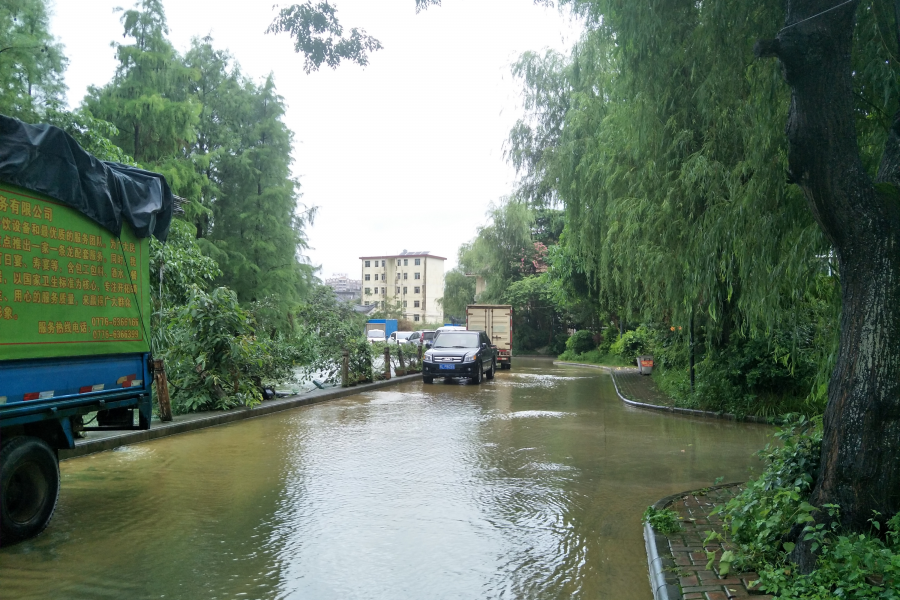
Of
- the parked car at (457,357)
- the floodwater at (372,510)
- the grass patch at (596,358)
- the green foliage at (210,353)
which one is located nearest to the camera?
the floodwater at (372,510)

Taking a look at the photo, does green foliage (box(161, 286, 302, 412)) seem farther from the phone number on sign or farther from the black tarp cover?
the phone number on sign

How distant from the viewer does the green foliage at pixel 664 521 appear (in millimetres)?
5824

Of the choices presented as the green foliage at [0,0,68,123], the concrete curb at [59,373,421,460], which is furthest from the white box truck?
the green foliage at [0,0,68,123]

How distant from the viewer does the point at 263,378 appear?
16703 mm

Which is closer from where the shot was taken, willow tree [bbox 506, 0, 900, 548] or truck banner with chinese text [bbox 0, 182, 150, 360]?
willow tree [bbox 506, 0, 900, 548]

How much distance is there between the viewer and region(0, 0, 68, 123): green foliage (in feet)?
56.4

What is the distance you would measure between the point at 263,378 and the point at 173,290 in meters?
4.11

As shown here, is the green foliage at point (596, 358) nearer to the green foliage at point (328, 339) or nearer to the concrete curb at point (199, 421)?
the green foliage at point (328, 339)

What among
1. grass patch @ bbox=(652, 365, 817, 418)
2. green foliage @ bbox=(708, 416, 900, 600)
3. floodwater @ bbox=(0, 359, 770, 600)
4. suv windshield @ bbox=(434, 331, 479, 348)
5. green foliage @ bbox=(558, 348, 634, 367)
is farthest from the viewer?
green foliage @ bbox=(558, 348, 634, 367)

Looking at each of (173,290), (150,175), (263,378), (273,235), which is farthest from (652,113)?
(273,235)

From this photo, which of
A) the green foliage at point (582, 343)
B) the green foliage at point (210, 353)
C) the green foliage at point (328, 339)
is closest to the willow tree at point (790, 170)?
the green foliage at point (210, 353)

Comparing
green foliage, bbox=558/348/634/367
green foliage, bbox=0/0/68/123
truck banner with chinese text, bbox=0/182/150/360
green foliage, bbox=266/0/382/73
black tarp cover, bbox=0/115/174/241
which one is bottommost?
green foliage, bbox=558/348/634/367

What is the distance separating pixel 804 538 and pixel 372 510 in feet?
13.3

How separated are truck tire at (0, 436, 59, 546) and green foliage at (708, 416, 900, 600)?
572 centimetres
